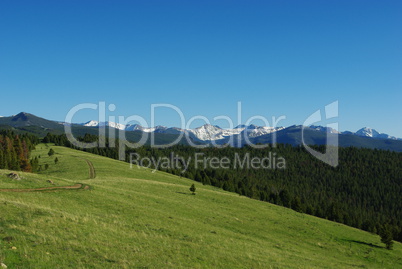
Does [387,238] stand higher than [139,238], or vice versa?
[139,238]

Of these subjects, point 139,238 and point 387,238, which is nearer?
point 139,238

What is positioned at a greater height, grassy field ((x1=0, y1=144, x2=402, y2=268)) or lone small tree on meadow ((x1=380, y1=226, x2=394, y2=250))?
grassy field ((x1=0, y1=144, x2=402, y2=268))

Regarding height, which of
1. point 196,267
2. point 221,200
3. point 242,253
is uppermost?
point 196,267

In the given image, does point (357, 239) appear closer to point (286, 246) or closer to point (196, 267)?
point (286, 246)

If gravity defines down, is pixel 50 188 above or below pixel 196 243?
above

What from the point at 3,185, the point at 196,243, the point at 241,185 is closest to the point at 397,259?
the point at 196,243

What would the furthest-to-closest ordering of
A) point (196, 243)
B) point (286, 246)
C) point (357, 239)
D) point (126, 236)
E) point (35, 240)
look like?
point (357, 239) → point (286, 246) → point (196, 243) → point (126, 236) → point (35, 240)

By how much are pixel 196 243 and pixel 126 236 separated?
21.1ft

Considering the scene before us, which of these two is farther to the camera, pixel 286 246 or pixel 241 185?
pixel 241 185

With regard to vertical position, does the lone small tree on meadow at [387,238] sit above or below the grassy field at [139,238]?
below

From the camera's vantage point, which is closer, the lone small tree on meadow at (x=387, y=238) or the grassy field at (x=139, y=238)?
the grassy field at (x=139, y=238)

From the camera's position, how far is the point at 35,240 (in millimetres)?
17391

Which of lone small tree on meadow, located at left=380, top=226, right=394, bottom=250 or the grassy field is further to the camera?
lone small tree on meadow, located at left=380, top=226, right=394, bottom=250

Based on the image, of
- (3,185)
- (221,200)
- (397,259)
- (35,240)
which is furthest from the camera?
(221,200)
